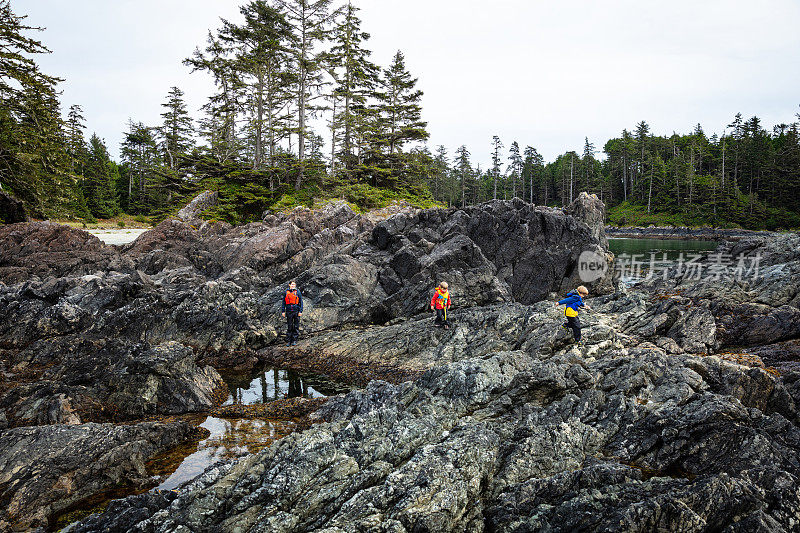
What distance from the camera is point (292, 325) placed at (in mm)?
23297

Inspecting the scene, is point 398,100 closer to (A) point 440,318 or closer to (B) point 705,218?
(A) point 440,318

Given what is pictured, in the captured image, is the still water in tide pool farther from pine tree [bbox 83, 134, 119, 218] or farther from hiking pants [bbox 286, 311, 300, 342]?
pine tree [bbox 83, 134, 119, 218]

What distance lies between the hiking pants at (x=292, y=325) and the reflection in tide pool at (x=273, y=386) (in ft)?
8.68

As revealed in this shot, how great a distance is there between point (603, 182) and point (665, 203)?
1761 centimetres

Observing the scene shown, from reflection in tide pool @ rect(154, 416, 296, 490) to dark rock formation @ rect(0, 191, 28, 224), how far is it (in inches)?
1736

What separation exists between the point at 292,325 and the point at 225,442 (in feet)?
34.5

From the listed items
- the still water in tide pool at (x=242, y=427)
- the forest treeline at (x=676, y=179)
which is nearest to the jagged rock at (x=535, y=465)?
the still water in tide pool at (x=242, y=427)

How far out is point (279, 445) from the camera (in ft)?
33.1

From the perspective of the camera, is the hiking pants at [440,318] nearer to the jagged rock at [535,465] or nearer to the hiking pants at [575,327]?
the hiking pants at [575,327]

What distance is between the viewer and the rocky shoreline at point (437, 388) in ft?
25.7

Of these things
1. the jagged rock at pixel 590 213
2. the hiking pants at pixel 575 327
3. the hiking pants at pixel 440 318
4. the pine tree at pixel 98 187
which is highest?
the pine tree at pixel 98 187

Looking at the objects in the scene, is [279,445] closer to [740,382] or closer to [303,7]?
[740,382]

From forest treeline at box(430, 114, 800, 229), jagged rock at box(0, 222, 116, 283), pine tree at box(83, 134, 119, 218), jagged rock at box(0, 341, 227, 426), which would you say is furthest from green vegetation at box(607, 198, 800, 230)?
pine tree at box(83, 134, 119, 218)

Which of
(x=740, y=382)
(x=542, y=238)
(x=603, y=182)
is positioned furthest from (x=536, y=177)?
(x=740, y=382)
